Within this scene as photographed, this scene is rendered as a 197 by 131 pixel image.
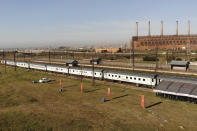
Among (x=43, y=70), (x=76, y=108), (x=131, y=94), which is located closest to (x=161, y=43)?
(x=43, y=70)

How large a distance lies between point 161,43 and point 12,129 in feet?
575

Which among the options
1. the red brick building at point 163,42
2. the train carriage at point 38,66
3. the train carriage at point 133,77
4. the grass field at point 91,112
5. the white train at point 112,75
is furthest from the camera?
the red brick building at point 163,42

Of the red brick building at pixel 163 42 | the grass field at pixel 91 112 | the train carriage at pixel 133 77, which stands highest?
the red brick building at pixel 163 42

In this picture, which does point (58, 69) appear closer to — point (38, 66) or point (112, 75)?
point (38, 66)

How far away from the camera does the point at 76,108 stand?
26.1m

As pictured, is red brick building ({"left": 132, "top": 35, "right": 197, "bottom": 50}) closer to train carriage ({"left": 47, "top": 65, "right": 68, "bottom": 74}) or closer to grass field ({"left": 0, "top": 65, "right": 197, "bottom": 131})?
train carriage ({"left": 47, "top": 65, "right": 68, "bottom": 74})

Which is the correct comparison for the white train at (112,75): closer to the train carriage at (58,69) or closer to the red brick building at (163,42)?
the train carriage at (58,69)

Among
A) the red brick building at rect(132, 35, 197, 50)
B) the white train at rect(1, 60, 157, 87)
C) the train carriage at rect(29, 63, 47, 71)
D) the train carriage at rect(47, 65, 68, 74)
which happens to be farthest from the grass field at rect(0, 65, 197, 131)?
the red brick building at rect(132, 35, 197, 50)

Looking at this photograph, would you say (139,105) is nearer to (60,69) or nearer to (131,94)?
(131,94)

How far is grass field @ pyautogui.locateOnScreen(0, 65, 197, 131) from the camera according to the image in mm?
20281

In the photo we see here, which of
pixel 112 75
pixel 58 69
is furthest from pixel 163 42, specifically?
pixel 112 75

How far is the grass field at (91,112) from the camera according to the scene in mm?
20281

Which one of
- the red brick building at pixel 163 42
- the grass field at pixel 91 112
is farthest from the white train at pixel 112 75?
the red brick building at pixel 163 42

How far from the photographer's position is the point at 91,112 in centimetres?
2436
